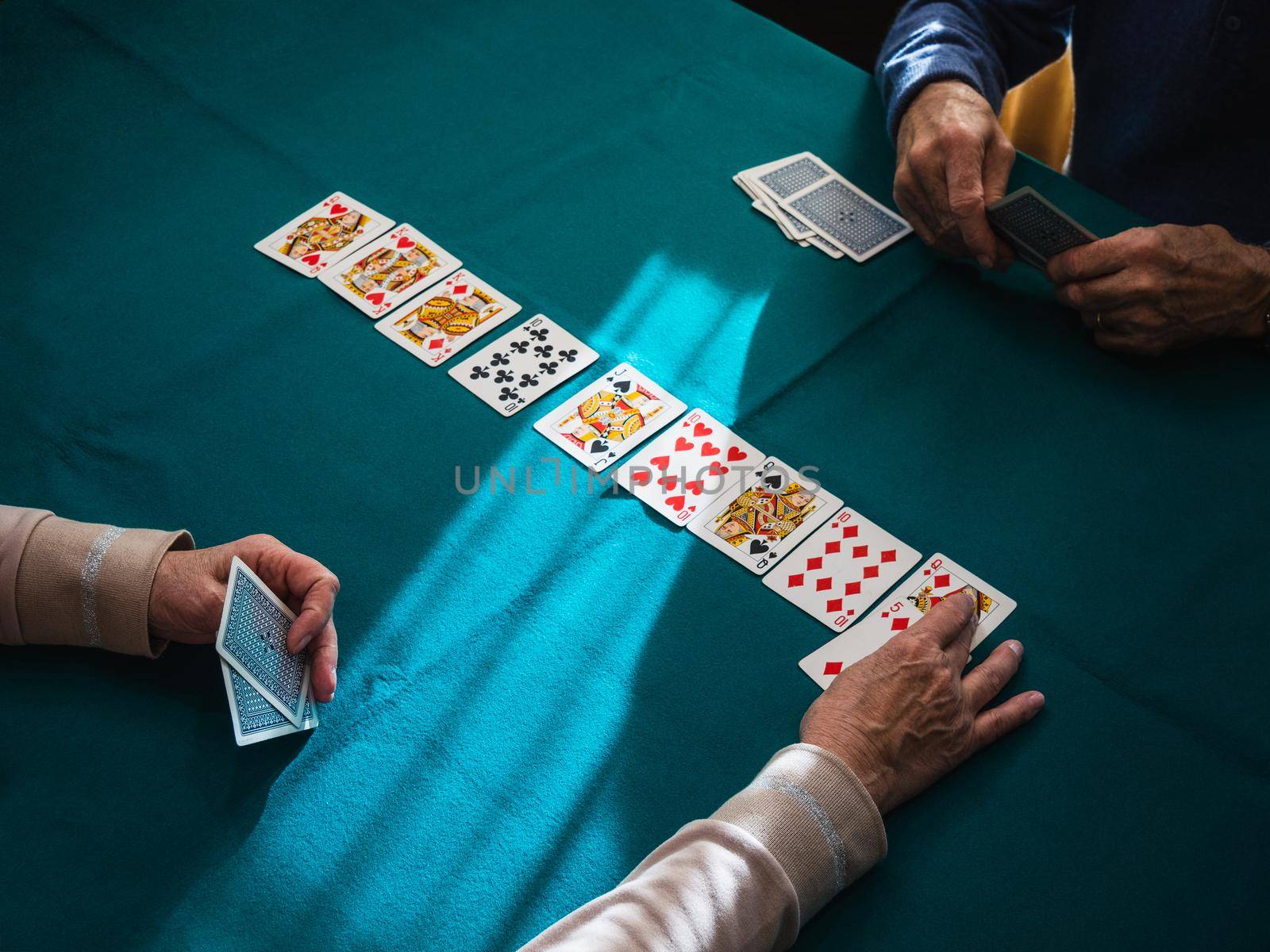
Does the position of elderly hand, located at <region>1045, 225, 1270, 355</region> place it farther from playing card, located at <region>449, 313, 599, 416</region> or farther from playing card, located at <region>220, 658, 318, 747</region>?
playing card, located at <region>220, 658, 318, 747</region>

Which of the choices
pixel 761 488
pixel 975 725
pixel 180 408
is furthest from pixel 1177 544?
pixel 180 408

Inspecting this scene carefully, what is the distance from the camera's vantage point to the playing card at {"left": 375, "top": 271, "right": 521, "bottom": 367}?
2367mm

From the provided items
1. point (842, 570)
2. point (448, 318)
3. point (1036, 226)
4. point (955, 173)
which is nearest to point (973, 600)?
point (842, 570)

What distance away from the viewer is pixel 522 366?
2305 mm

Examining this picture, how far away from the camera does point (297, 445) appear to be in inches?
85.4

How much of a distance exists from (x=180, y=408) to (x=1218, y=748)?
1.98 meters

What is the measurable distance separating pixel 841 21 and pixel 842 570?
3758 mm

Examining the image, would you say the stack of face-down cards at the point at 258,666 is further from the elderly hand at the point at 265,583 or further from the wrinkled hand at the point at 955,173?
the wrinkled hand at the point at 955,173

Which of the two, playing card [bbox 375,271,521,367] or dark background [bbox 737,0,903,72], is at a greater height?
dark background [bbox 737,0,903,72]

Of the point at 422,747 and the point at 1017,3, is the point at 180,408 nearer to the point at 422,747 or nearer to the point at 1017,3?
the point at 422,747

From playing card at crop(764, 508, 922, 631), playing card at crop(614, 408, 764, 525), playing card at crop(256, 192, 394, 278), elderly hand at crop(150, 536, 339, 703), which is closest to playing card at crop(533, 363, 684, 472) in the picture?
playing card at crop(614, 408, 764, 525)

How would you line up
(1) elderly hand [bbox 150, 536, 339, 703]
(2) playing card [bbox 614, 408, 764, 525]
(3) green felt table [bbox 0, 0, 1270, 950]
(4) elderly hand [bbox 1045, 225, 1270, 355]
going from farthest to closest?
(4) elderly hand [bbox 1045, 225, 1270, 355]
(2) playing card [bbox 614, 408, 764, 525]
(1) elderly hand [bbox 150, 536, 339, 703]
(3) green felt table [bbox 0, 0, 1270, 950]

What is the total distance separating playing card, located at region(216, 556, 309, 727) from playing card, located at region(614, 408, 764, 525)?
68cm

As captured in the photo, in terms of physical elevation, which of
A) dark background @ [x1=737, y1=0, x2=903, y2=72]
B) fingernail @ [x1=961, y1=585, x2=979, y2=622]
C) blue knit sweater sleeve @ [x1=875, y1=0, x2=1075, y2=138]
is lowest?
fingernail @ [x1=961, y1=585, x2=979, y2=622]
